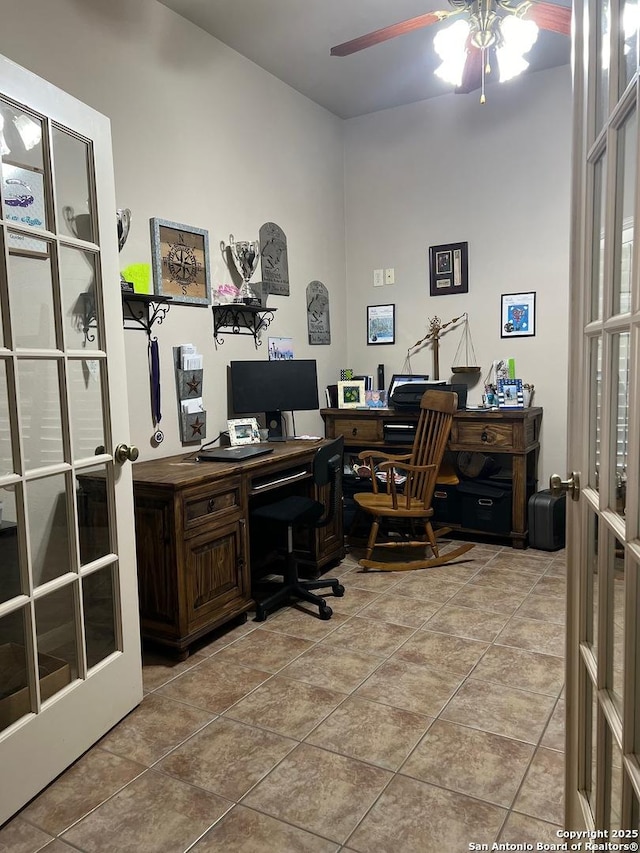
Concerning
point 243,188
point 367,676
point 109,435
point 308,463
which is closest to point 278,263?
point 243,188

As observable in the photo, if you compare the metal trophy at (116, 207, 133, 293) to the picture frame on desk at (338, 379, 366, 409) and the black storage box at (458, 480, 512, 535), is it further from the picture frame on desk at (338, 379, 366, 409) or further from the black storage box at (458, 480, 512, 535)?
the black storage box at (458, 480, 512, 535)

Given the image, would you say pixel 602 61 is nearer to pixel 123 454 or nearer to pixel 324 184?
pixel 123 454

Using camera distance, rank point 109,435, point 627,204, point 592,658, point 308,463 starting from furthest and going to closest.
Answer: point 308,463, point 109,435, point 592,658, point 627,204

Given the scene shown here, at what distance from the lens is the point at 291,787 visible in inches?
69.6

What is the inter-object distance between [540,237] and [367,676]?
315 cm

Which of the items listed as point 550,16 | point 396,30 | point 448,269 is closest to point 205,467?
point 396,30

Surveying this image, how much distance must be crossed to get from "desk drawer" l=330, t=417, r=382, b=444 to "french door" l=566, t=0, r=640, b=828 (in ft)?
9.48

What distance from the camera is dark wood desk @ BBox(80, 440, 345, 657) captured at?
2.52 m

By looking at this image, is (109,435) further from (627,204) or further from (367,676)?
(627,204)

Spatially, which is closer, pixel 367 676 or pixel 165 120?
pixel 367 676

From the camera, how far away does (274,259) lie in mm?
3961

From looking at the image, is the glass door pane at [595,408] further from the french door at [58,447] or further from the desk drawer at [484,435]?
the desk drawer at [484,435]

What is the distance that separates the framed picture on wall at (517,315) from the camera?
13.8 ft

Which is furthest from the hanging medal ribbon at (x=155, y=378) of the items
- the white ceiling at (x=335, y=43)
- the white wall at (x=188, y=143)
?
the white ceiling at (x=335, y=43)
